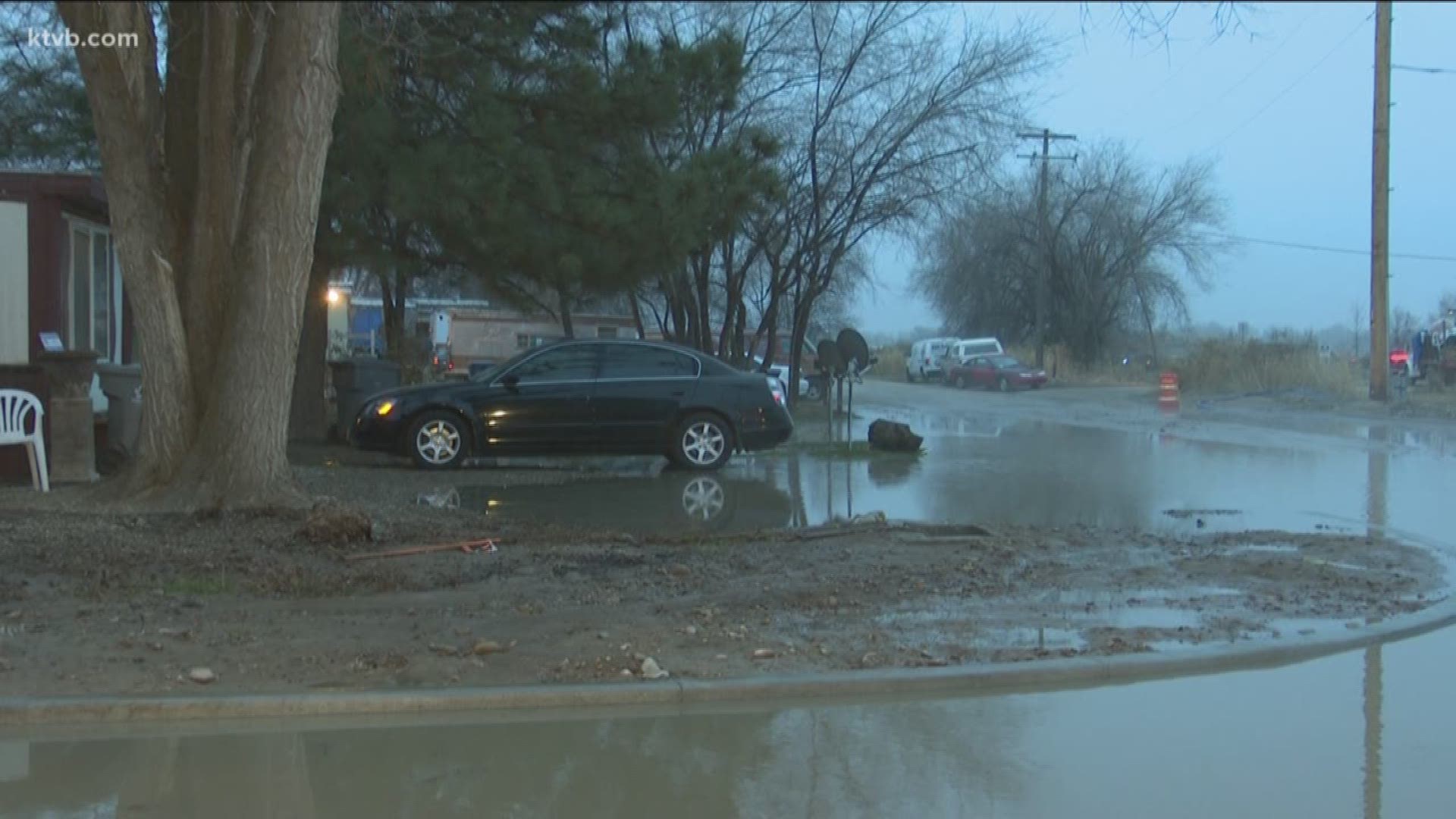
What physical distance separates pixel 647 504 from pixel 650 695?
664cm

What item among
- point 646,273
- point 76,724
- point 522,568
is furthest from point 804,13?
point 76,724

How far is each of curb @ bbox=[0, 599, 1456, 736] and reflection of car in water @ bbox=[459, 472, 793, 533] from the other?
476cm

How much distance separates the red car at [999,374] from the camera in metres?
45.8

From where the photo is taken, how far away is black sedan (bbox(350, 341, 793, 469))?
14.9 m

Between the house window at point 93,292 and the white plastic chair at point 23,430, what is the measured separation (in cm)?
263

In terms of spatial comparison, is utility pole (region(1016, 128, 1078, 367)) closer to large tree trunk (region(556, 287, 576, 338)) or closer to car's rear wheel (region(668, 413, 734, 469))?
large tree trunk (region(556, 287, 576, 338))

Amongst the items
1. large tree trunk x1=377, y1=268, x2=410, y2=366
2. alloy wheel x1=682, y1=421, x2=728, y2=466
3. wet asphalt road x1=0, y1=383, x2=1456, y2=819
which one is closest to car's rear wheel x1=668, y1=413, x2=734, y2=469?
alloy wheel x1=682, y1=421, x2=728, y2=466

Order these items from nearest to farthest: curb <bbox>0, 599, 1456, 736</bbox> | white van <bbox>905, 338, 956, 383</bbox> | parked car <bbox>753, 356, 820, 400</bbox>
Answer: curb <bbox>0, 599, 1456, 736</bbox> → parked car <bbox>753, 356, 820, 400</bbox> → white van <bbox>905, 338, 956, 383</bbox>

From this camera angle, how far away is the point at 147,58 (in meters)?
10.1

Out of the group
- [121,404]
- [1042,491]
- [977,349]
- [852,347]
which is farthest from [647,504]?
[977,349]

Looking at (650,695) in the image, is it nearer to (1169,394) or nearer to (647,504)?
(647,504)

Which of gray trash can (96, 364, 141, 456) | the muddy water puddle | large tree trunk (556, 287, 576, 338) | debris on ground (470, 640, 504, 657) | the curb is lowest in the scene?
the curb

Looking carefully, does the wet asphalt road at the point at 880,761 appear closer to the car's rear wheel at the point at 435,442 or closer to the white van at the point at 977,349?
the car's rear wheel at the point at 435,442

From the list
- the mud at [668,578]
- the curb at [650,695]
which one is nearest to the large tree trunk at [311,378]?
the mud at [668,578]
